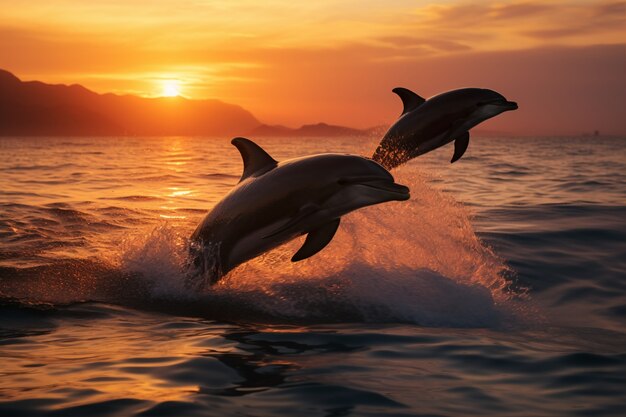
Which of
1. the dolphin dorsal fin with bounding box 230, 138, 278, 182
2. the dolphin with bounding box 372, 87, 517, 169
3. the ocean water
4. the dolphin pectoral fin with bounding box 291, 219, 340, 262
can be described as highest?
the dolphin with bounding box 372, 87, 517, 169

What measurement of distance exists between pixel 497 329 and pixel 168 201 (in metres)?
13.0

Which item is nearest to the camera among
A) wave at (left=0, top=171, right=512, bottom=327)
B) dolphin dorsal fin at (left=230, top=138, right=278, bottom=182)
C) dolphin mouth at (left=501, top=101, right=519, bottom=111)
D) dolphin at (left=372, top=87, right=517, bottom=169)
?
dolphin dorsal fin at (left=230, top=138, right=278, bottom=182)

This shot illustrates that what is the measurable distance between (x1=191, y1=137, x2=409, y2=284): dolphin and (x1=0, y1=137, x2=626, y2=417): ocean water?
0.80 m

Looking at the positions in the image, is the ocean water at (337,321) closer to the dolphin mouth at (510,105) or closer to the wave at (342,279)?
the wave at (342,279)

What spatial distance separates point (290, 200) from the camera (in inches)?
323

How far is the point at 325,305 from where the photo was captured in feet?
29.3

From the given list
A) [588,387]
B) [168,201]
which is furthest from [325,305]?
[168,201]

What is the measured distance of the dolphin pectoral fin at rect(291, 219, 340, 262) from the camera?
26.7 feet

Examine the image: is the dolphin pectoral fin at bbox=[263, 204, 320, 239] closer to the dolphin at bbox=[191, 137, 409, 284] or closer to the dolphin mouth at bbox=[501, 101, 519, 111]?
the dolphin at bbox=[191, 137, 409, 284]

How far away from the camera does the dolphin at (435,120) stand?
9.59 metres

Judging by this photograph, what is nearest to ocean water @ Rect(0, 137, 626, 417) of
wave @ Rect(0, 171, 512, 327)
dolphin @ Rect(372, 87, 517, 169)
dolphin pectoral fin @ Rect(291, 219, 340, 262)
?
wave @ Rect(0, 171, 512, 327)

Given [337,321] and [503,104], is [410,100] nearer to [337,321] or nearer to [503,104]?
[503,104]

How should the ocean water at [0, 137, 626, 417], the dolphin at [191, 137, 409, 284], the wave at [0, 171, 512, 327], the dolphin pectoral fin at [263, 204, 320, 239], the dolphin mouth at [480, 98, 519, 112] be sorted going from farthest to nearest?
the dolphin mouth at [480, 98, 519, 112] → the wave at [0, 171, 512, 327] → the dolphin pectoral fin at [263, 204, 320, 239] → the dolphin at [191, 137, 409, 284] → the ocean water at [0, 137, 626, 417]

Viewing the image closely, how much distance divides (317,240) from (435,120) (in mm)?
2586
